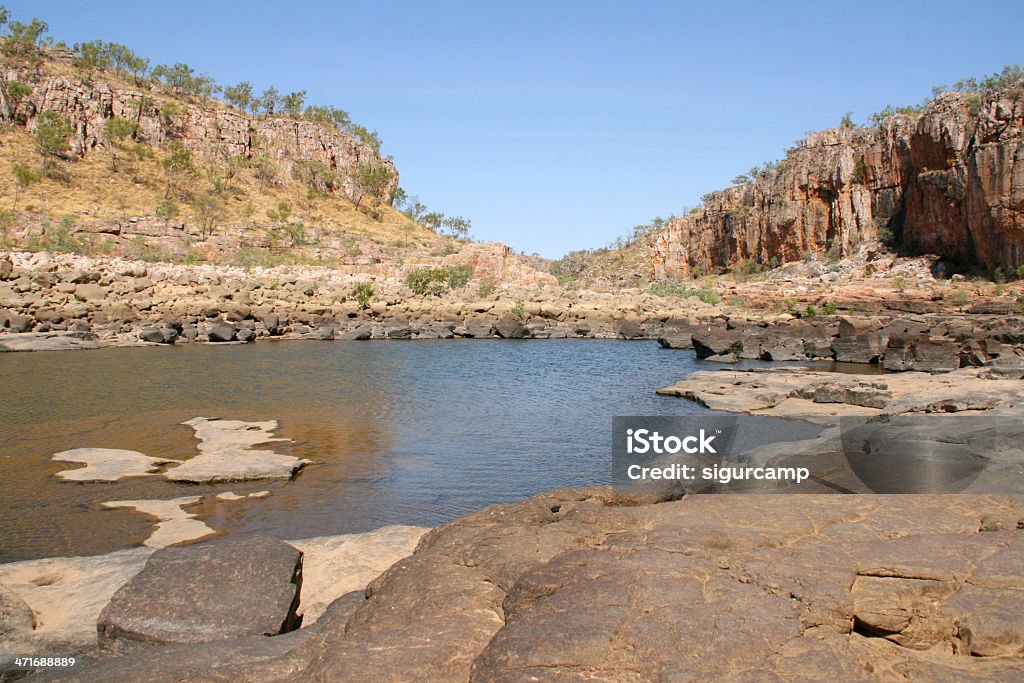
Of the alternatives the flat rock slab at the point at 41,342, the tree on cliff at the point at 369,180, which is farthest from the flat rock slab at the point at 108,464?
the tree on cliff at the point at 369,180

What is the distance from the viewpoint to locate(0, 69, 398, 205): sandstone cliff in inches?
2275

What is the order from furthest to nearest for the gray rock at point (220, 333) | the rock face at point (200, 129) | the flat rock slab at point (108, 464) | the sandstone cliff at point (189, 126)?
the rock face at point (200, 129) → the sandstone cliff at point (189, 126) → the gray rock at point (220, 333) → the flat rock slab at point (108, 464)

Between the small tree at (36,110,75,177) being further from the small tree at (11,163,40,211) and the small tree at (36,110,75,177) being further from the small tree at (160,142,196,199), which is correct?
the small tree at (160,142,196,199)

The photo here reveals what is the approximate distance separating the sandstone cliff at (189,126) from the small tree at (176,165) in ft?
20.6

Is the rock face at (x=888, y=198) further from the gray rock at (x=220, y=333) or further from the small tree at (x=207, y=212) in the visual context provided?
the gray rock at (x=220, y=333)

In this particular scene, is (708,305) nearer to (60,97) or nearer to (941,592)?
(941,592)

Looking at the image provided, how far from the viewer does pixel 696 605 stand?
295 centimetres

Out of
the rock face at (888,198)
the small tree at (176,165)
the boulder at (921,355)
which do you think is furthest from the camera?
the small tree at (176,165)

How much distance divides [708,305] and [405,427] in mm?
31518

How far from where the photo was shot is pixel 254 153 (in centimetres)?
6906

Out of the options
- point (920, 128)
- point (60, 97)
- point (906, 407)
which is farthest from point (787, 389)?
point (60, 97)

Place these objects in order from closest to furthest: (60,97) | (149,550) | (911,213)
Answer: (149,550) < (911,213) < (60,97)

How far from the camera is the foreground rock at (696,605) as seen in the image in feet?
8.68

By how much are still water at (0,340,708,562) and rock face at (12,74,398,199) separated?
44815 millimetres
